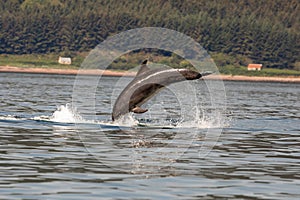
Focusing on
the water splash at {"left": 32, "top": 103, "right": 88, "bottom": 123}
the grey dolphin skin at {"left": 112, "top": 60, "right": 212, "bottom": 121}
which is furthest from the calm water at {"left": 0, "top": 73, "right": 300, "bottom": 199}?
the grey dolphin skin at {"left": 112, "top": 60, "right": 212, "bottom": 121}

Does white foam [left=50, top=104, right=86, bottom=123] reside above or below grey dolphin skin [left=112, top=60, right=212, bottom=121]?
above

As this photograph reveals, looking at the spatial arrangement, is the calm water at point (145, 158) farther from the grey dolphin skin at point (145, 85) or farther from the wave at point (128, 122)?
the grey dolphin skin at point (145, 85)

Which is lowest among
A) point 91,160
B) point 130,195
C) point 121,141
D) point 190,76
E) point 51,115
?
point 130,195

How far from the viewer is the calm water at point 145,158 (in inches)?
775

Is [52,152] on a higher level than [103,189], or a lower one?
higher

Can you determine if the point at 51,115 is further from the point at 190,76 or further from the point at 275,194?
the point at 275,194

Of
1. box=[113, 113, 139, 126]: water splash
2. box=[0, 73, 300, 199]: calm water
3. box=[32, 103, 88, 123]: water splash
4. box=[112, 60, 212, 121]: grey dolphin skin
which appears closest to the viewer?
box=[0, 73, 300, 199]: calm water

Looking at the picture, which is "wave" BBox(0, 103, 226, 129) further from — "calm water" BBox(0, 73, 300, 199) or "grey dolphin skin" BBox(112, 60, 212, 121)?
"grey dolphin skin" BBox(112, 60, 212, 121)

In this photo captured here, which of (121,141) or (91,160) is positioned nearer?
(91,160)

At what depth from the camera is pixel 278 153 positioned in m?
27.3

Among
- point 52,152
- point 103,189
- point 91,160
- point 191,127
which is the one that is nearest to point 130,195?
point 103,189

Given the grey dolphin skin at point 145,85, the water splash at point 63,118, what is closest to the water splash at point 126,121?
the water splash at point 63,118

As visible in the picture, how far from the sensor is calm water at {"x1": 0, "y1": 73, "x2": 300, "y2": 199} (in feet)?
64.6

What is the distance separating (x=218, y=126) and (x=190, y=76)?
803 centimetres
